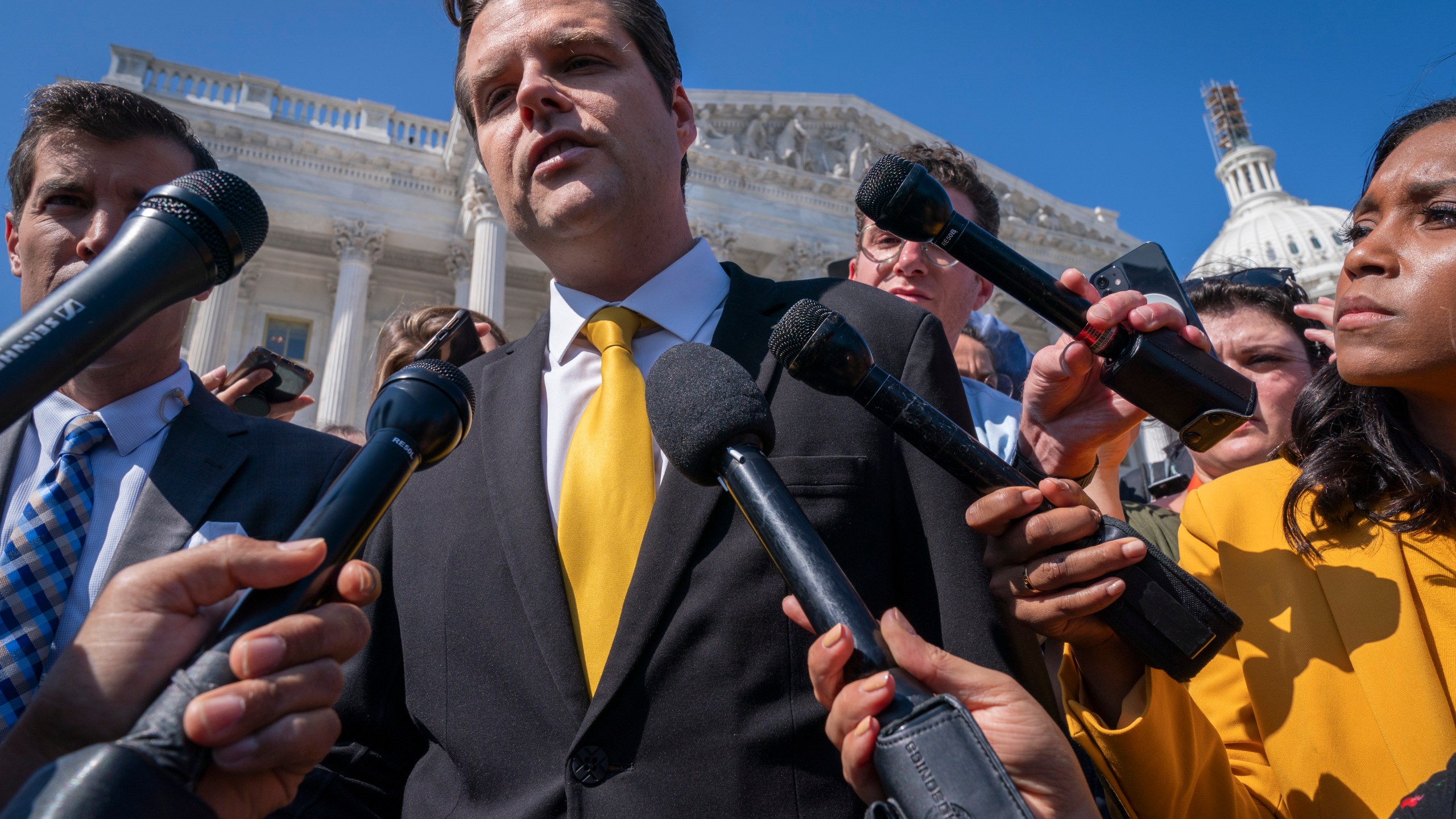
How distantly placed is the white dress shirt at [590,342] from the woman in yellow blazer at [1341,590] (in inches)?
37.4

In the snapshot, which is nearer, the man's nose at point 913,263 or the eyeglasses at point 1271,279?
the man's nose at point 913,263

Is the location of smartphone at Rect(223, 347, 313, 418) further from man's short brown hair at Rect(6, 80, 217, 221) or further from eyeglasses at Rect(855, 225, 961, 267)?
eyeglasses at Rect(855, 225, 961, 267)

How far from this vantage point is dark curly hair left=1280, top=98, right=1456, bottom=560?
1952mm

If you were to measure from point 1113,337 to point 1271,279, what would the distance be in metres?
3.06

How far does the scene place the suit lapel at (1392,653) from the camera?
1.68 meters

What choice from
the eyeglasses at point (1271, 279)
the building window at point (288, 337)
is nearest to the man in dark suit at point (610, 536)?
the eyeglasses at point (1271, 279)

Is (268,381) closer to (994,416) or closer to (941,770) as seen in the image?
(994,416)

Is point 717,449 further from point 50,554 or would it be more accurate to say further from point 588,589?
point 50,554

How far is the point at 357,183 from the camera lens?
21172 millimetres

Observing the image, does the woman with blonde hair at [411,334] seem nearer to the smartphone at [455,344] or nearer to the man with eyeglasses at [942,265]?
the smartphone at [455,344]

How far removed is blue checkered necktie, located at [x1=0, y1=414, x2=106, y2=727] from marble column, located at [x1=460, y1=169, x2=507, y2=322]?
18.0 meters

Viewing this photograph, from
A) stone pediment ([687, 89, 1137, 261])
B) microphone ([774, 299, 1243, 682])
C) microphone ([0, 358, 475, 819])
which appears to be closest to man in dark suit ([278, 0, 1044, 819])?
microphone ([774, 299, 1243, 682])

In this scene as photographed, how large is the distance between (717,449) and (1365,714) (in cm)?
152

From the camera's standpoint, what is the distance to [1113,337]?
169cm
